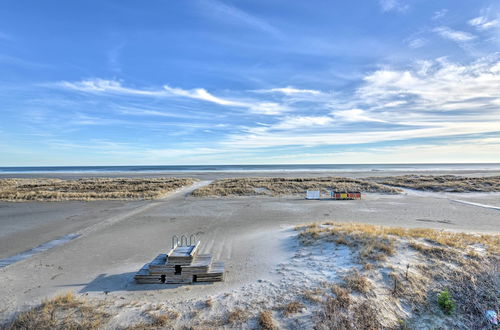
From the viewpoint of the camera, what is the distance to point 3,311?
229 inches

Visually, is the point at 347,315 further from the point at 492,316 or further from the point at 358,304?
the point at 492,316

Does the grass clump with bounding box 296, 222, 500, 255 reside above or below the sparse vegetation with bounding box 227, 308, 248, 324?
above

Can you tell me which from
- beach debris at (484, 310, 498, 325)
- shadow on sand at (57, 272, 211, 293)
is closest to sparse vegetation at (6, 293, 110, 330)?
shadow on sand at (57, 272, 211, 293)

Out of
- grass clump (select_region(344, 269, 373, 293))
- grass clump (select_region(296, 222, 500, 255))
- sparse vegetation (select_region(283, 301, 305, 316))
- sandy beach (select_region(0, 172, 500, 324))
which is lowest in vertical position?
sandy beach (select_region(0, 172, 500, 324))

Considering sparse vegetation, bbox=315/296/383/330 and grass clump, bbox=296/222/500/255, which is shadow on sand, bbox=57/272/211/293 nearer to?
sparse vegetation, bbox=315/296/383/330

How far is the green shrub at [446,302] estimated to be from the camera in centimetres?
587

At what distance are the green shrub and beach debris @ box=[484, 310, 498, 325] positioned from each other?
59 cm

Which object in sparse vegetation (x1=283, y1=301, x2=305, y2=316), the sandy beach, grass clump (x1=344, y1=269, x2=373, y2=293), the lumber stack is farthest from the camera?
the lumber stack

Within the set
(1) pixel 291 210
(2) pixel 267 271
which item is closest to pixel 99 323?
(2) pixel 267 271

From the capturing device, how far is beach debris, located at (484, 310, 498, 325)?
5.58 m

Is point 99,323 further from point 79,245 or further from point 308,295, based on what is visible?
point 79,245

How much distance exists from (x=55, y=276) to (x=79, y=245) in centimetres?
368

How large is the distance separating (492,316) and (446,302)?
85cm

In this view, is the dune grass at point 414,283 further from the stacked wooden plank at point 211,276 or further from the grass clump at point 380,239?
the stacked wooden plank at point 211,276
